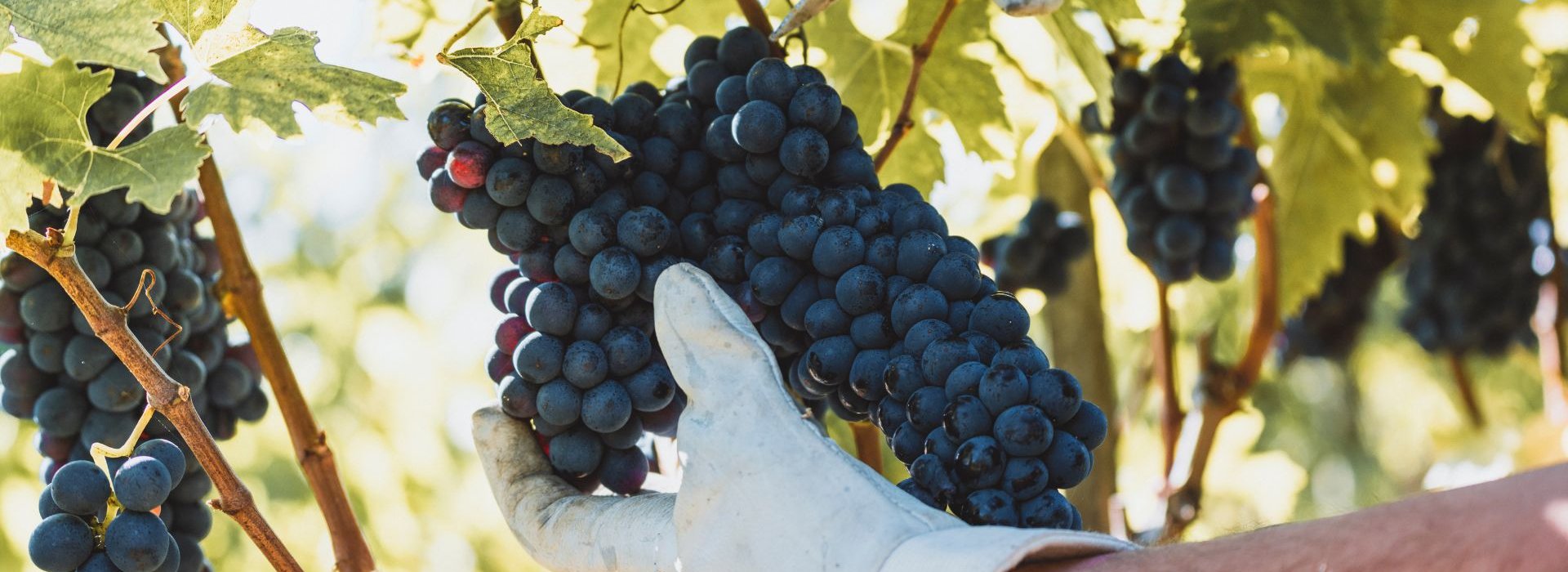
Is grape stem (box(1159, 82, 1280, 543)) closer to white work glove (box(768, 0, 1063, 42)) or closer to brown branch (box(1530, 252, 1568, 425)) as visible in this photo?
brown branch (box(1530, 252, 1568, 425))

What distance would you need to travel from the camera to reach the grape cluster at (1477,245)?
188 centimetres

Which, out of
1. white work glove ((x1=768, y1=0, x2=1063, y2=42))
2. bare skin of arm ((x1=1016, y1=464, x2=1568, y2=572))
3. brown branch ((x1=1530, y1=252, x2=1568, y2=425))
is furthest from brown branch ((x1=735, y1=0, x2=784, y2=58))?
brown branch ((x1=1530, y1=252, x2=1568, y2=425))

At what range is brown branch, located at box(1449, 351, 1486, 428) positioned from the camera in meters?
2.17

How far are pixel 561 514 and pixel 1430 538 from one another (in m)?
0.50

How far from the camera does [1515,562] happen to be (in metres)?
0.44

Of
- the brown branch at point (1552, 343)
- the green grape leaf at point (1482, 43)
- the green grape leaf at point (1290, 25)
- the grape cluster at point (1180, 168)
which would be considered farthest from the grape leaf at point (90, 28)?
the brown branch at point (1552, 343)

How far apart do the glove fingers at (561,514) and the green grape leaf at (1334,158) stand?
1026 mm

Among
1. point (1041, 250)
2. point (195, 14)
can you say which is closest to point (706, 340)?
point (195, 14)

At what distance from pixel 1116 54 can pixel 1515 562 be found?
3.38ft

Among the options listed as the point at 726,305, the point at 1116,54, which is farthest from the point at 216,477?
the point at 1116,54

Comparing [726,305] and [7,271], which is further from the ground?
[7,271]

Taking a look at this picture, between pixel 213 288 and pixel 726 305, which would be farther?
pixel 213 288

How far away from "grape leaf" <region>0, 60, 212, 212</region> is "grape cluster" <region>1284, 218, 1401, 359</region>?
1735mm

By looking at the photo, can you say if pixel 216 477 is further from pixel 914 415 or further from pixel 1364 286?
pixel 1364 286
